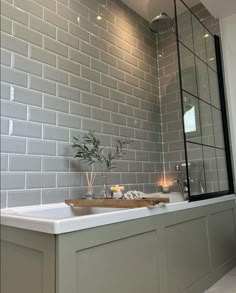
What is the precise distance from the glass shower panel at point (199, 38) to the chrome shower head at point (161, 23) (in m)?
0.29

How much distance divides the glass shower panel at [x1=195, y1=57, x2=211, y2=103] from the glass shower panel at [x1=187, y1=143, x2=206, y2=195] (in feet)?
1.82

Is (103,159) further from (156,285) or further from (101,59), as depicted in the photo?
(156,285)

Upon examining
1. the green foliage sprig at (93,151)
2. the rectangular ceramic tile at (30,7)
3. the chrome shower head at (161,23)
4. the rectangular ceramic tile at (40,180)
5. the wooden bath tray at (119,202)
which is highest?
the chrome shower head at (161,23)

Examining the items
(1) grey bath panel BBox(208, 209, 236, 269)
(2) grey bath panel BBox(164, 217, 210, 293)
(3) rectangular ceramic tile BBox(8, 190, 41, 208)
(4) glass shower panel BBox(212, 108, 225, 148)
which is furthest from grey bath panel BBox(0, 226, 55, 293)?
(4) glass shower panel BBox(212, 108, 225, 148)

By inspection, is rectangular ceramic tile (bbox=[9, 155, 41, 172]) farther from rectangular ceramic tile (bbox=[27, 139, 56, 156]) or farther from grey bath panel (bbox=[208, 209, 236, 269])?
grey bath panel (bbox=[208, 209, 236, 269])

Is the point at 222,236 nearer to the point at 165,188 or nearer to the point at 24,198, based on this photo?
the point at 165,188

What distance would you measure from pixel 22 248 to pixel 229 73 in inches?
102

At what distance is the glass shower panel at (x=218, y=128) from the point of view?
276cm

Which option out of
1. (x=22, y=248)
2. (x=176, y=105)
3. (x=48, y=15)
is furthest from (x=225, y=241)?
(x=48, y=15)

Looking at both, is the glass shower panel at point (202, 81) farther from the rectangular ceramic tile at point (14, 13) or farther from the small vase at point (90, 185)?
the rectangular ceramic tile at point (14, 13)

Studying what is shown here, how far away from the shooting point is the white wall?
2760 millimetres

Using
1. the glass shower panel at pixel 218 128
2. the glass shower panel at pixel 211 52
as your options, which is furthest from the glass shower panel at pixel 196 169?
the glass shower panel at pixel 211 52

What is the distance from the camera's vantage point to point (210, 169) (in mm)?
2623

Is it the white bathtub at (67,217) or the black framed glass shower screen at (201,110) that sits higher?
the black framed glass shower screen at (201,110)
